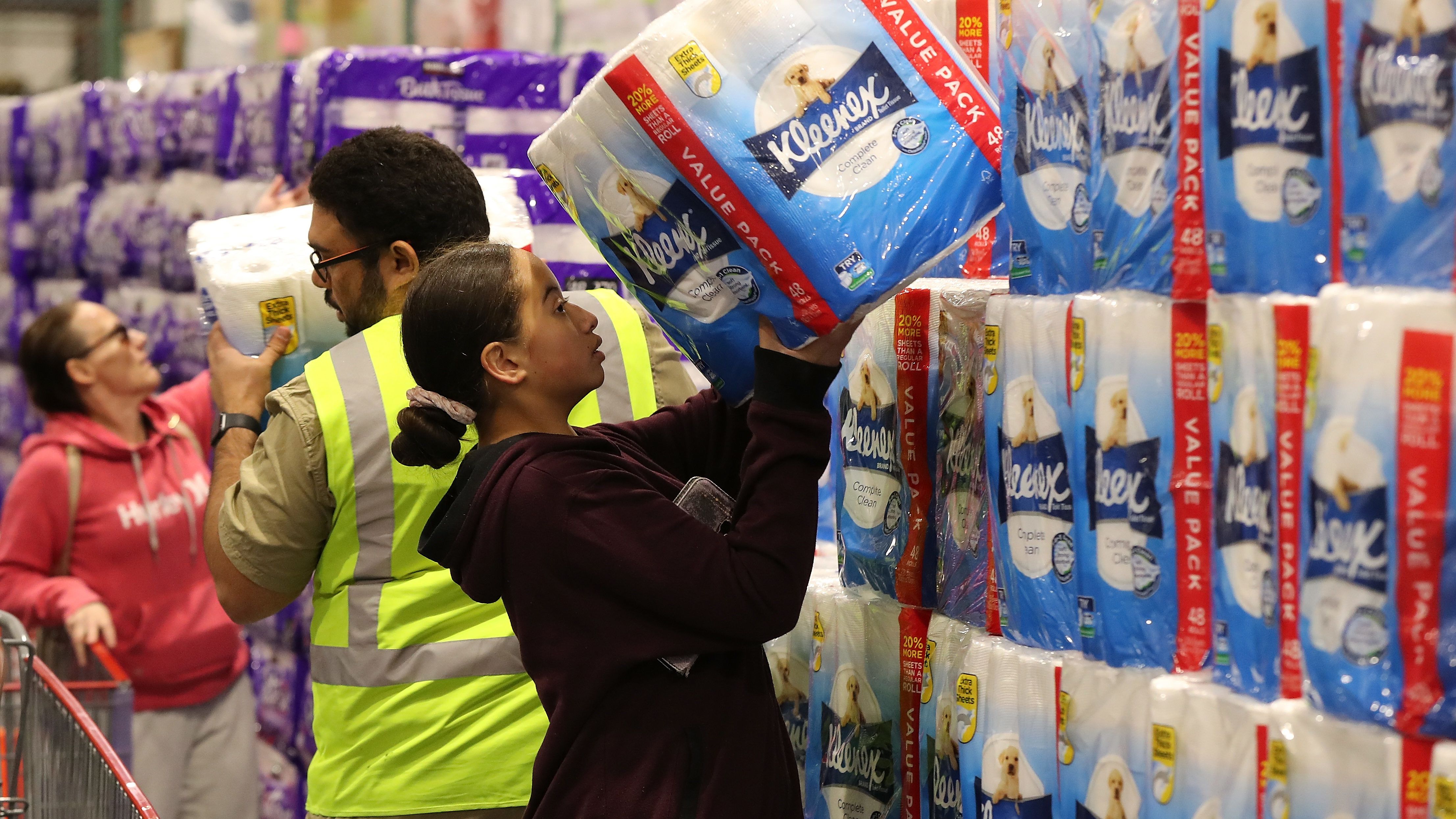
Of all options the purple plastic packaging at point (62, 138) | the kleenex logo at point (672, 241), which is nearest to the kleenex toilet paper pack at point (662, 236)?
Answer: the kleenex logo at point (672, 241)

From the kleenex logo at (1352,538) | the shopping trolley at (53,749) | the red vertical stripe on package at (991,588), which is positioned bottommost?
the shopping trolley at (53,749)

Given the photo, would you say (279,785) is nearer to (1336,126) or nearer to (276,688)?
(276,688)

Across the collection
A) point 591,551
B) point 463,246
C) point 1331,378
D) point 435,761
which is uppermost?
point 463,246

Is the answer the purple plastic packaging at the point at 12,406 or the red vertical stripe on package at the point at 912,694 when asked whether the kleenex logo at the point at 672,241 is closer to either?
the red vertical stripe on package at the point at 912,694

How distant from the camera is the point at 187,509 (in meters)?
3.84

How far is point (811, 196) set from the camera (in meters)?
1.64

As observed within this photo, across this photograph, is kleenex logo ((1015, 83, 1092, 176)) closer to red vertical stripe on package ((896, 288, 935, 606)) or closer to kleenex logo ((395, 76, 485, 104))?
red vertical stripe on package ((896, 288, 935, 606))

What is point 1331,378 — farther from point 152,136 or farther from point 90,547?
point 152,136

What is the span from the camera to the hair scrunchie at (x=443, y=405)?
183 cm

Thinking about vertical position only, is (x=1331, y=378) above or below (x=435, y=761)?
above

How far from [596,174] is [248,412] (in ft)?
3.87

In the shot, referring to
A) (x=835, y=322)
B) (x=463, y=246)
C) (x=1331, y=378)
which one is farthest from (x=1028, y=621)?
(x=463, y=246)

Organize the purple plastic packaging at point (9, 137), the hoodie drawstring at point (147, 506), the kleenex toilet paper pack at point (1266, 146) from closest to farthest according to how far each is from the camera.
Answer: the kleenex toilet paper pack at point (1266, 146) < the hoodie drawstring at point (147, 506) < the purple plastic packaging at point (9, 137)

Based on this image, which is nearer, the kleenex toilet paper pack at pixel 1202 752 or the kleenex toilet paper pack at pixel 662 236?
the kleenex toilet paper pack at pixel 1202 752
